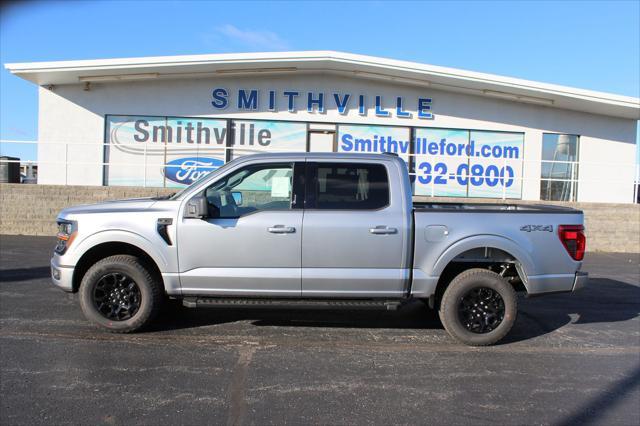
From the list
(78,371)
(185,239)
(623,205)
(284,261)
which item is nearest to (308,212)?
(284,261)

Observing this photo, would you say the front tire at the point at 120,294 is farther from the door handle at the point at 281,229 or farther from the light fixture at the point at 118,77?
the light fixture at the point at 118,77

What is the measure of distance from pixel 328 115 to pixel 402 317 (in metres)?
11.3

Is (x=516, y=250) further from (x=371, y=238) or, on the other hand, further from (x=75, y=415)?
(x=75, y=415)

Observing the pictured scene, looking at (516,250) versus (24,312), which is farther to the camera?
(24,312)

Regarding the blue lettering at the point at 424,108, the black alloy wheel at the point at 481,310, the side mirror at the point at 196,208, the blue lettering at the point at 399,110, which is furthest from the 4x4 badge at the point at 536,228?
the blue lettering at the point at 424,108

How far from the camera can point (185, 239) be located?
5066mm

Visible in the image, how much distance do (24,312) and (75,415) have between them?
3.27 meters

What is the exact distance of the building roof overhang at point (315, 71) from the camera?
48.6 ft

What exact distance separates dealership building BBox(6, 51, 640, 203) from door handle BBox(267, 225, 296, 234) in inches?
430

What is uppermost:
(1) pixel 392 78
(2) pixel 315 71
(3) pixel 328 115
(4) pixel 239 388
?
(2) pixel 315 71

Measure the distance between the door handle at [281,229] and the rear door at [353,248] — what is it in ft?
0.42

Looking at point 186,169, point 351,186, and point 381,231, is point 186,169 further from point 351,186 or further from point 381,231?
point 381,231

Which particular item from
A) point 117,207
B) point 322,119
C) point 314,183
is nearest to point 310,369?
point 314,183

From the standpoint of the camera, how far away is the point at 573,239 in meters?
5.25
